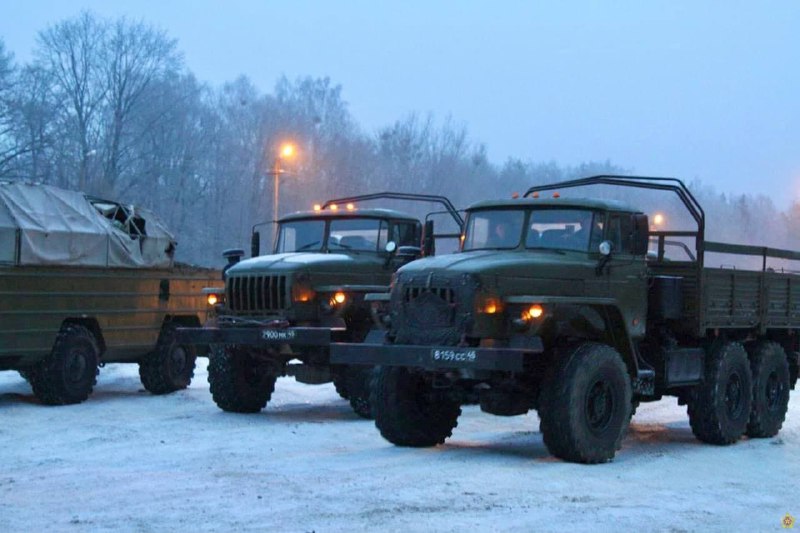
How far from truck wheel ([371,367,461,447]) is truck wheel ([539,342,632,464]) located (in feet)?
4.14

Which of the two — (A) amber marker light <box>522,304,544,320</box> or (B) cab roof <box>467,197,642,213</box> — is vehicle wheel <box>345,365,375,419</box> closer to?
(B) cab roof <box>467,197,642,213</box>

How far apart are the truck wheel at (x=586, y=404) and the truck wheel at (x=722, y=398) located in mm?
2023

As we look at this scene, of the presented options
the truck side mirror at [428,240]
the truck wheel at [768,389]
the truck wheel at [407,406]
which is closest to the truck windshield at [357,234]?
the truck side mirror at [428,240]

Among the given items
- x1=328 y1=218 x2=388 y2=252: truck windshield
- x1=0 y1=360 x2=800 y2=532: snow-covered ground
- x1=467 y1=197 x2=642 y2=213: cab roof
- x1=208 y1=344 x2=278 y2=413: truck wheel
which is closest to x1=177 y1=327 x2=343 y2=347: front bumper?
x1=208 y1=344 x2=278 y2=413: truck wheel

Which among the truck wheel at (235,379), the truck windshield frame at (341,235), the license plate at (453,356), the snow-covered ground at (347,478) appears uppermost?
the truck windshield frame at (341,235)

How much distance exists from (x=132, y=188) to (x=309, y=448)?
43.6 meters

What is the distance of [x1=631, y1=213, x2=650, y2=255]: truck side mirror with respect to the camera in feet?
42.8

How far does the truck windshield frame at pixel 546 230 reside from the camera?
12.8 m

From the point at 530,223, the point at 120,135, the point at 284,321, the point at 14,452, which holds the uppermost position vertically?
the point at 120,135

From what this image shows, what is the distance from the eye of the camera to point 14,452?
12180mm

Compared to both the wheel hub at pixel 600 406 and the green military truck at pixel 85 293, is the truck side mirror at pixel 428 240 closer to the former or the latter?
the wheel hub at pixel 600 406

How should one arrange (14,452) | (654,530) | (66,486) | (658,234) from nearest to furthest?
(654,530), (66,486), (14,452), (658,234)

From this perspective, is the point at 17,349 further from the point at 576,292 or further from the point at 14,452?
the point at 576,292

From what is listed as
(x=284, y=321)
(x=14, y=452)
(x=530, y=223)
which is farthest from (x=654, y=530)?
(x=284, y=321)
